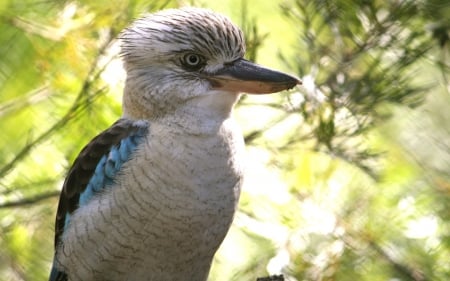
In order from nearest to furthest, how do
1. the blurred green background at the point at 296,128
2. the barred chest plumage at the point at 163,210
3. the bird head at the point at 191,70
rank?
1. the barred chest plumage at the point at 163,210
2. the bird head at the point at 191,70
3. the blurred green background at the point at 296,128

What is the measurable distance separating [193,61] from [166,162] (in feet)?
1.15

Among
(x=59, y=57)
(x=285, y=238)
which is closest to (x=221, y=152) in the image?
(x=285, y=238)

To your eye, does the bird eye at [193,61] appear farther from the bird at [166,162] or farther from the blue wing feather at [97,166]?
the blue wing feather at [97,166]

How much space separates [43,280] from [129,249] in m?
0.77

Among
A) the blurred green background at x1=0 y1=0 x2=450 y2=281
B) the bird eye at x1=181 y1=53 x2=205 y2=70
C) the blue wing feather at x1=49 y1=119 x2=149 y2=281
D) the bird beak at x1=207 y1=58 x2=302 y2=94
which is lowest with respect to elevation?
the blurred green background at x1=0 y1=0 x2=450 y2=281

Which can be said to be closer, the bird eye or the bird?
the bird

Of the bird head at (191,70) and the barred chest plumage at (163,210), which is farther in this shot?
the bird head at (191,70)

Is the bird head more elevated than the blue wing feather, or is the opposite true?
the bird head

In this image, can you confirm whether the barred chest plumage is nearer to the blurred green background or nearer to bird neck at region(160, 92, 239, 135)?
bird neck at region(160, 92, 239, 135)

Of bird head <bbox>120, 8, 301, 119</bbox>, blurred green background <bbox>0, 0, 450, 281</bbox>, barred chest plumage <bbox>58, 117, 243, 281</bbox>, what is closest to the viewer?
barred chest plumage <bbox>58, 117, 243, 281</bbox>

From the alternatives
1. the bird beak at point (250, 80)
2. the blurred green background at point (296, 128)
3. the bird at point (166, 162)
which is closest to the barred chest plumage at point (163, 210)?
the bird at point (166, 162)

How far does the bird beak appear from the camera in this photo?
3105 mm

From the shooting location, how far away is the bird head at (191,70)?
313 cm

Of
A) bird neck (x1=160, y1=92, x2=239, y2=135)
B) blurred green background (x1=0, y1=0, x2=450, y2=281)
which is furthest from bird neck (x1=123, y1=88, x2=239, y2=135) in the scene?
blurred green background (x1=0, y1=0, x2=450, y2=281)
